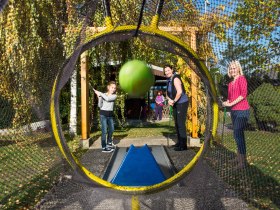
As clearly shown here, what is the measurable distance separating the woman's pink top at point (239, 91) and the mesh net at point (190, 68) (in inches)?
2.0

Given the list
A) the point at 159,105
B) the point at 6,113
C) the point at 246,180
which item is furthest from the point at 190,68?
the point at 159,105

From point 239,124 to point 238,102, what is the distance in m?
0.24

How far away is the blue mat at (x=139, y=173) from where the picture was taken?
10.1ft

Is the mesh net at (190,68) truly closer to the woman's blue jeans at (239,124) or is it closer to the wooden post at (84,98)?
the woman's blue jeans at (239,124)

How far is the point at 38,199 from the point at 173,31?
2568mm

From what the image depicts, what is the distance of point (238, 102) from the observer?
3146 millimetres

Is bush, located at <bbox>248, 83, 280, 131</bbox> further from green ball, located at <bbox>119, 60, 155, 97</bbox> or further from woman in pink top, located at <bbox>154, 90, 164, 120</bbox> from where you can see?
woman in pink top, located at <bbox>154, 90, 164, 120</bbox>

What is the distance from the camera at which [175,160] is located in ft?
16.9

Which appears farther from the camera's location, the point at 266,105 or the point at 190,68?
the point at 190,68

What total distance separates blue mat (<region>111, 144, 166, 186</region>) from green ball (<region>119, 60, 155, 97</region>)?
0.68 metres

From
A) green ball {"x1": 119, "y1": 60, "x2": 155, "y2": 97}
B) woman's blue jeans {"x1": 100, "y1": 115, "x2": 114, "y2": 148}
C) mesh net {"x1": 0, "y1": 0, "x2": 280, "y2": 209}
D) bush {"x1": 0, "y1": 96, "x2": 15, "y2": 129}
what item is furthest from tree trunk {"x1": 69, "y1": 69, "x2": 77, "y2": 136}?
green ball {"x1": 119, "y1": 60, "x2": 155, "y2": 97}

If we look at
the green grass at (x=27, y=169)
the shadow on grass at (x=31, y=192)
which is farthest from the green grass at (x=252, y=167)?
the shadow on grass at (x=31, y=192)

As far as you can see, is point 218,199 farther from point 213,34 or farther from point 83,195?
A: point 213,34

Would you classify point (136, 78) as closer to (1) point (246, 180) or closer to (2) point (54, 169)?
(2) point (54, 169)
